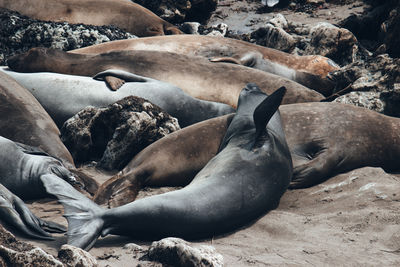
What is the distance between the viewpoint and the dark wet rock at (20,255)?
2.39 meters

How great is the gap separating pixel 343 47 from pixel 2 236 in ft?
22.1

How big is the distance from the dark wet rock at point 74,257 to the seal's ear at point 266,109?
1.92 meters

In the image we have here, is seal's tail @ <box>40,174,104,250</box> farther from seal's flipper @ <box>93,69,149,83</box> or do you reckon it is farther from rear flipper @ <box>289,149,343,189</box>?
seal's flipper @ <box>93,69,149,83</box>

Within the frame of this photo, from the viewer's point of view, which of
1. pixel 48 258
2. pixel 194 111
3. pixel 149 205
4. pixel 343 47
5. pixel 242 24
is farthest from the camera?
pixel 242 24

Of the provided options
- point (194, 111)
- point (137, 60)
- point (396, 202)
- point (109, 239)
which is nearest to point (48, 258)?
point (109, 239)

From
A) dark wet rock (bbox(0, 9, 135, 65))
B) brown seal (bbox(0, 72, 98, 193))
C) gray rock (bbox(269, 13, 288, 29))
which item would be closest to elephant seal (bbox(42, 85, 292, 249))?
brown seal (bbox(0, 72, 98, 193))

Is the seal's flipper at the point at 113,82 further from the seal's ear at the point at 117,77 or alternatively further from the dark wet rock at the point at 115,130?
the dark wet rock at the point at 115,130

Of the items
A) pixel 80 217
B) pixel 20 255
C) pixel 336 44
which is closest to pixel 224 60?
pixel 336 44

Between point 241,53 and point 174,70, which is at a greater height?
point 174,70

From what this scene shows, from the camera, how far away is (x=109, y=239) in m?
3.46

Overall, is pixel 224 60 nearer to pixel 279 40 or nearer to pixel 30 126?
pixel 279 40

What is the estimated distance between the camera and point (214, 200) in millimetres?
3654

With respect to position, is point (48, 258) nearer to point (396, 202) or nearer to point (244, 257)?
point (244, 257)

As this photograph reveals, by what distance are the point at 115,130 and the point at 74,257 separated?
2544 mm
